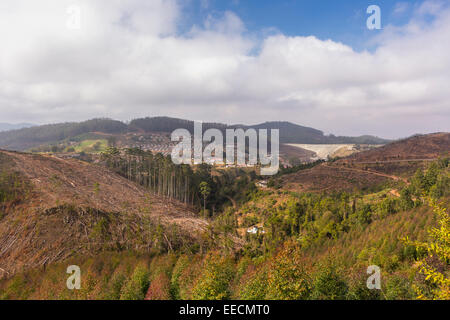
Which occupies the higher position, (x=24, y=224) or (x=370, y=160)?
(x=370, y=160)

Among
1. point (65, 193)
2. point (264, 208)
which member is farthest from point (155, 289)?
point (264, 208)

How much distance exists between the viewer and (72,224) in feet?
102

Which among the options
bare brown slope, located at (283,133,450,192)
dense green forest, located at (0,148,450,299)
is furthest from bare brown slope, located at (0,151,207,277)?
bare brown slope, located at (283,133,450,192)

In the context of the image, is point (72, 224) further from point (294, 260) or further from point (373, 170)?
point (373, 170)

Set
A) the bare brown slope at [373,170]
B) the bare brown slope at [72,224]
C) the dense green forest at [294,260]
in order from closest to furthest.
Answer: the dense green forest at [294,260] < the bare brown slope at [72,224] < the bare brown slope at [373,170]

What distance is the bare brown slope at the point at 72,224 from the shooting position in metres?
27.0

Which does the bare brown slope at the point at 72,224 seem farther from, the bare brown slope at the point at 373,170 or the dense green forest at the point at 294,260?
the bare brown slope at the point at 373,170

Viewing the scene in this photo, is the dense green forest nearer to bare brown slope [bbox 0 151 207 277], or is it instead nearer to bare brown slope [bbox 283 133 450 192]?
bare brown slope [bbox 0 151 207 277]

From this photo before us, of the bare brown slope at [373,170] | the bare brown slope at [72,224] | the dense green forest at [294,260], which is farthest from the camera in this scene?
the bare brown slope at [373,170]

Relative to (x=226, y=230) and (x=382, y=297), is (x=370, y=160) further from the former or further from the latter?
(x=382, y=297)

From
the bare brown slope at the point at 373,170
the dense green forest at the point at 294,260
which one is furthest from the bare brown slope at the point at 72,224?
the bare brown slope at the point at 373,170

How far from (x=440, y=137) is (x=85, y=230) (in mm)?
142452

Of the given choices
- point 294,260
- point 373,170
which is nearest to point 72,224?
point 294,260
